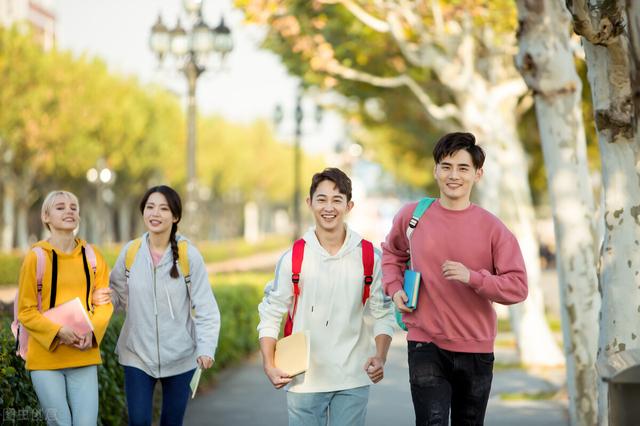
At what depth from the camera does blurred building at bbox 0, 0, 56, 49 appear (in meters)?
72.9

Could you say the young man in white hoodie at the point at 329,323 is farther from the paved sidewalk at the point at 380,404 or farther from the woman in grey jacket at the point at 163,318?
the paved sidewalk at the point at 380,404

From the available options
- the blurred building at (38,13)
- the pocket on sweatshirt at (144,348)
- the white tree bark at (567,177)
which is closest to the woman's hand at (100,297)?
the pocket on sweatshirt at (144,348)

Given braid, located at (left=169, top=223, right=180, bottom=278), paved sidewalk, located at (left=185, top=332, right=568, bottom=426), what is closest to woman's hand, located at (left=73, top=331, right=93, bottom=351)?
braid, located at (left=169, top=223, right=180, bottom=278)

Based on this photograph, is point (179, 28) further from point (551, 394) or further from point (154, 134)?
point (154, 134)

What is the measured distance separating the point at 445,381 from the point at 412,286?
476mm

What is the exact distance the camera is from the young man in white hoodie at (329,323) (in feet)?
18.3

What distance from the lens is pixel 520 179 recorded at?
62.6 feet

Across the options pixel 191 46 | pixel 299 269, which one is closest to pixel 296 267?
pixel 299 269

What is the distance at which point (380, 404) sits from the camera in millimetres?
11875

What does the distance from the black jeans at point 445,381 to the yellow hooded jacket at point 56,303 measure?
164 cm

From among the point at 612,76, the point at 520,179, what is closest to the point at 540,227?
the point at 520,179

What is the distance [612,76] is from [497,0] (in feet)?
36.4

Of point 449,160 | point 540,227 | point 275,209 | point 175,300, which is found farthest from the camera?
→ point 275,209

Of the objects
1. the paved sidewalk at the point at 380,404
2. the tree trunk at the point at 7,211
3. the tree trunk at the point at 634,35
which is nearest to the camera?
the tree trunk at the point at 634,35
